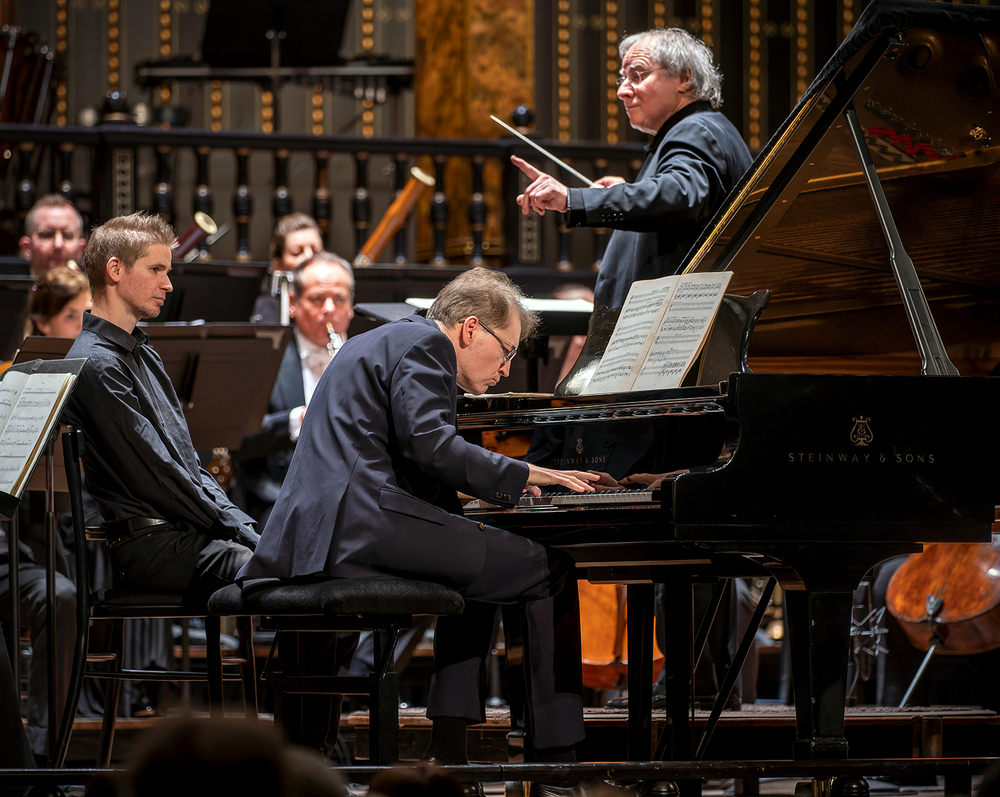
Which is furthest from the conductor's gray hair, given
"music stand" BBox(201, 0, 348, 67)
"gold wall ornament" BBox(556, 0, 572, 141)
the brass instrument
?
"gold wall ornament" BBox(556, 0, 572, 141)

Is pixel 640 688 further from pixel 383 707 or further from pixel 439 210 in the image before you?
pixel 439 210

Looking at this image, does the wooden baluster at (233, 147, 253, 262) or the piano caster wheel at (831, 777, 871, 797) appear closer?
the piano caster wheel at (831, 777, 871, 797)

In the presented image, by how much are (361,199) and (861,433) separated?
183 inches

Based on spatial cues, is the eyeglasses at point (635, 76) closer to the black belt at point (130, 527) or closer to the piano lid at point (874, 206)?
the piano lid at point (874, 206)

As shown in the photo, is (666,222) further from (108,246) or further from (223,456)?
(223,456)

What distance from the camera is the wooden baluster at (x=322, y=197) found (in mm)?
6801

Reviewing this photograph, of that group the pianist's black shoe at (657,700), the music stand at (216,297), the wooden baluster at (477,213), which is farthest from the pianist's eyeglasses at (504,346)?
the wooden baluster at (477,213)

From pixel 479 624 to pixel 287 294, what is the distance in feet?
9.52

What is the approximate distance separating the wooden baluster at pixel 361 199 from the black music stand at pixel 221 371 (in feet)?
9.27

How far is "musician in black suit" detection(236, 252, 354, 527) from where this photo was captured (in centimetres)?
477

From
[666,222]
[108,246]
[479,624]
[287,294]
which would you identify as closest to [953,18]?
[666,222]

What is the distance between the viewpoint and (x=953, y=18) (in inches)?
109

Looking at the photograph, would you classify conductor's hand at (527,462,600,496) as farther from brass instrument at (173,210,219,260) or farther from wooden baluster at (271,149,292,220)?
wooden baluster at (271,149,292,220)

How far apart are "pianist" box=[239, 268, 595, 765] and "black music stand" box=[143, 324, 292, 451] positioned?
4.12 feet
